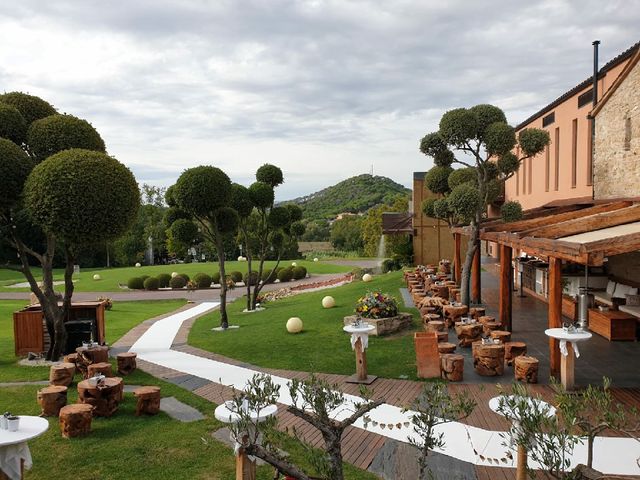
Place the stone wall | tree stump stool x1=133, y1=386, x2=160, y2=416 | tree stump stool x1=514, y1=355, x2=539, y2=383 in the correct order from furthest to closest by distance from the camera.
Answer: the stone wall
tree stump stool x1=514, y1=355, x2=539, y2=383
tree stump stool x1=133, y1=386, x2=160, y2=416

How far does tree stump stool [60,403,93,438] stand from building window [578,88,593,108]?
18.0m

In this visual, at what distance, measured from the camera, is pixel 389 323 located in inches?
575

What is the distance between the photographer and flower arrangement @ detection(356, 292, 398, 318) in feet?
48.3

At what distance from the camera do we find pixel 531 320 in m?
15.5

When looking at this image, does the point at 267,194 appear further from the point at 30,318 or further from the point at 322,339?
the point at 30,318

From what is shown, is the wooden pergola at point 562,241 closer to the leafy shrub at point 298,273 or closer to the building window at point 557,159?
the building window at point 557,159

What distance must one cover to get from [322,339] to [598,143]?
10.6m

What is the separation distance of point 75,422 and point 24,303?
873 inches

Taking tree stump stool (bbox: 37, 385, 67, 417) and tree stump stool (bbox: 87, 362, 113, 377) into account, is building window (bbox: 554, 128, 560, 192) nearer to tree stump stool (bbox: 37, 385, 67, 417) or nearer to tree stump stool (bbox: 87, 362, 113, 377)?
tree stump stool (bbox: 87, 362, 113, 377)

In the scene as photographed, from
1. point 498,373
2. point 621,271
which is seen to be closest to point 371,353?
point 498,373

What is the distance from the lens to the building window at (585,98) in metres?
18.1

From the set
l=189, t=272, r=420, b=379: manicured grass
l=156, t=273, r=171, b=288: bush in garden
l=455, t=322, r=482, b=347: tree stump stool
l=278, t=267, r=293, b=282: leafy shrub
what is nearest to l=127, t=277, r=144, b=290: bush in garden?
l=156, t=273, r=171, b=288: bush in garden

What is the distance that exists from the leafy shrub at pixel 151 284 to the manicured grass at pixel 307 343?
16179 millimetres

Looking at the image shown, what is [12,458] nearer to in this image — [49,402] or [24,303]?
[49,402]
